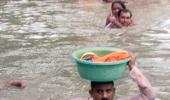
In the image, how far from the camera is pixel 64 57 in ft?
28.7

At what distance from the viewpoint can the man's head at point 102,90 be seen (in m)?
4.57

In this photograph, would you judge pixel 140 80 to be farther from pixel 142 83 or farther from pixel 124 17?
pixel 124 17

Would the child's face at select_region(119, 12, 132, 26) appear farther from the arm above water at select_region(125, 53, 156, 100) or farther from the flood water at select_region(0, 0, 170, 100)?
the arm above water at select_region(125, 53, 156, 100)

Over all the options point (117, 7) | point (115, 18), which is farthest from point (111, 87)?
point (117, 7)

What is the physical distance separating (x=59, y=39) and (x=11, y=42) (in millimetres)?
911

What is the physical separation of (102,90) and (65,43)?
17.7 ft

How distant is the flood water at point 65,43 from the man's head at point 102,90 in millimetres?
2102

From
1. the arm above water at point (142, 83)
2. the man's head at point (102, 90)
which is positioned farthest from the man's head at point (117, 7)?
the man's head at point (102, 90)

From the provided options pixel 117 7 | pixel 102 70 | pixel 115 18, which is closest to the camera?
pixel 102 70

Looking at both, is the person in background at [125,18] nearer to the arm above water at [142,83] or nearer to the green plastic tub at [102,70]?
the arm above water at [142,83]

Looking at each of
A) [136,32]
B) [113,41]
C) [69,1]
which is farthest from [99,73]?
[69,1]

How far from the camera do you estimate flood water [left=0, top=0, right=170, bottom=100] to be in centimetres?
715

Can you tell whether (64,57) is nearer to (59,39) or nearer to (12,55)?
(12,55)

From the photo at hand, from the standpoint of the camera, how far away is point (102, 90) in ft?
15.1
